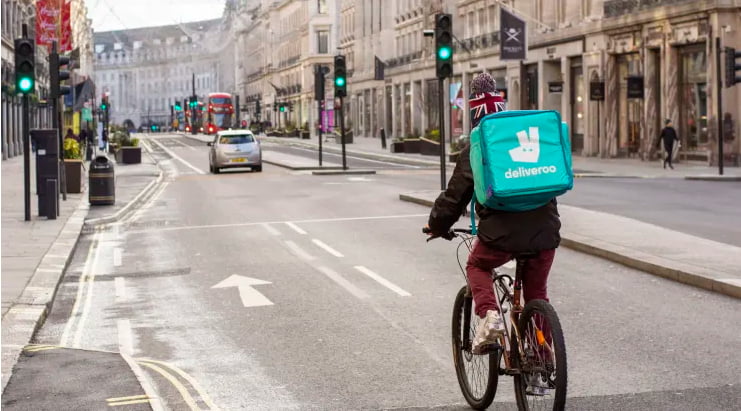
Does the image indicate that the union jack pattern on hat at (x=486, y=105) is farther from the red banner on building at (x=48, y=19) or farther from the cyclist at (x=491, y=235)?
the red banner on building at (x=48, y=19)

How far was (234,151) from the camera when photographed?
4200 cm

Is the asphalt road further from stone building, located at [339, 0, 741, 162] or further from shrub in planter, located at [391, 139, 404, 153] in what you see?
shrub in planter, located at [391, 139, 404, 153]

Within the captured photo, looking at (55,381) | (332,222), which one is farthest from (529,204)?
(332,222)

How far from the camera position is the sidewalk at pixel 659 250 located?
1152cm

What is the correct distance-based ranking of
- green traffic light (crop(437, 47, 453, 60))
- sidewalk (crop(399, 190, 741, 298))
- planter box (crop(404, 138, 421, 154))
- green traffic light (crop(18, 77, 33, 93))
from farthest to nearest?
planter box (crop(404, 138, 421, 154))
green traffic light (crop(437, 47, 453, 60))
green traffic light (crop(18, 77, 33, 93))
sidewalk (crop(399, 190, 741, 298))

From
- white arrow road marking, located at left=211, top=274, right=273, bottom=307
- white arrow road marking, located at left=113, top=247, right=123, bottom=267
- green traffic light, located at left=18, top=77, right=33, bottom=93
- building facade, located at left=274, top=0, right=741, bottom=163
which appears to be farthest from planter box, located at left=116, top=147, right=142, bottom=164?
white arrow road marking, located at left=211, top=274, right=273, bottom=307

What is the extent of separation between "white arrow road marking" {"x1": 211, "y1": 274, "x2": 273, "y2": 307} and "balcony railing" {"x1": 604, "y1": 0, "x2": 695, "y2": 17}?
31754 millimetres

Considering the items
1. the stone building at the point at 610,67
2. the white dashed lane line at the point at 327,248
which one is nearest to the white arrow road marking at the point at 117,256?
the white dashed lane line at the point at 327,248

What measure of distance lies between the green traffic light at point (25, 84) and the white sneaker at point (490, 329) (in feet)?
52.4

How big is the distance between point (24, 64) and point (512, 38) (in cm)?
2987

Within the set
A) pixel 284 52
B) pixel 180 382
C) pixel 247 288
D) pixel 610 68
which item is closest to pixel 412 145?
pixel 610 68

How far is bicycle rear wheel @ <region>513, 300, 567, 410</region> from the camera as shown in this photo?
5.51 meters

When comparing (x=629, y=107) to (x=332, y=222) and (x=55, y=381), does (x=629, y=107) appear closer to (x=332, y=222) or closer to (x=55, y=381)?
(x=332, y=222)

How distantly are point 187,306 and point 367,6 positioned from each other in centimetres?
9084
